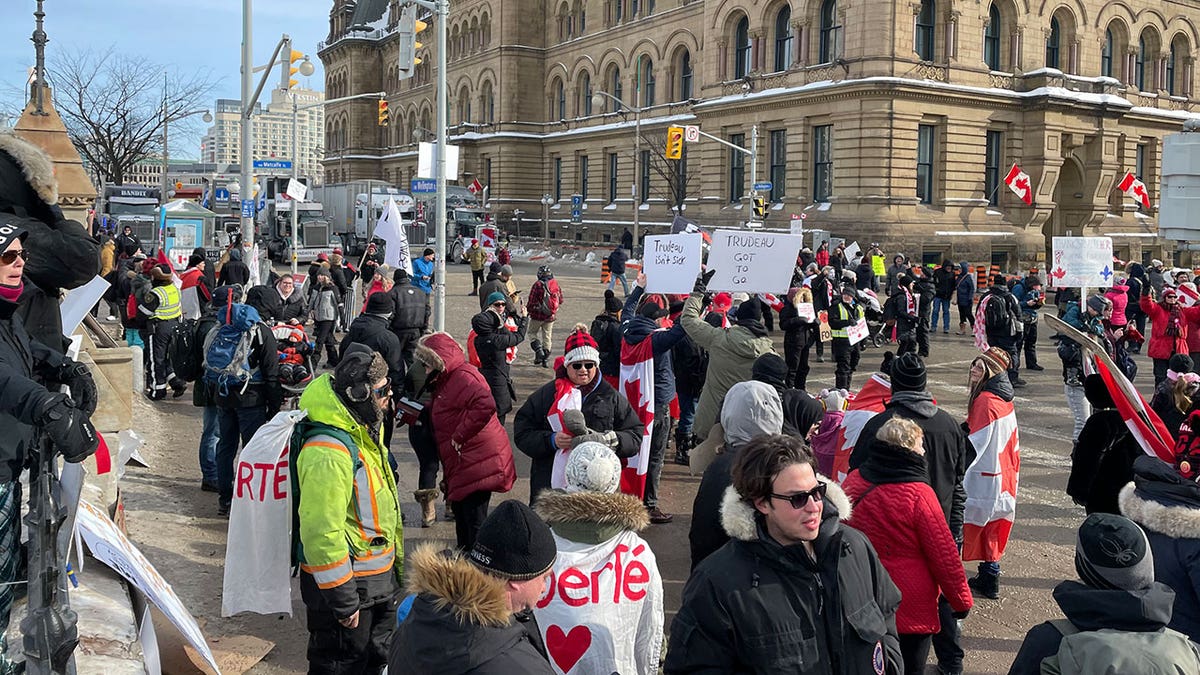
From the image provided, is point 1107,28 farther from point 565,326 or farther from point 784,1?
point 565,326

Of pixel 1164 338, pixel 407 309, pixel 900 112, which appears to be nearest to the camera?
pixel 407 309

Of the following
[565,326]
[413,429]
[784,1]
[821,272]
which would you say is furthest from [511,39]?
[413,429]

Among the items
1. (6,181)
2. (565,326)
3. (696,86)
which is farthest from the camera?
(696,86)

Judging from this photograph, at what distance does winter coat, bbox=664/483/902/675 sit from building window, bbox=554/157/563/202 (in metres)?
61.0

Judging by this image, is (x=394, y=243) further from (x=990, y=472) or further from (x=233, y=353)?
(x=990, y=472)

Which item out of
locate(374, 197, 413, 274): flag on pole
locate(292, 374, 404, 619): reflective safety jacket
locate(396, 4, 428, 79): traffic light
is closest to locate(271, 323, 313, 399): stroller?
locate(292, 374, 404, 619): reflective safety jacket

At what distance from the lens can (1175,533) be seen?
3965mm

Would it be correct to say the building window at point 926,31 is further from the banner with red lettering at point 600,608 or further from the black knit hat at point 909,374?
the banner with red lettering at point 600,608

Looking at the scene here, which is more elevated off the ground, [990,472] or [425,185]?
[425,185]

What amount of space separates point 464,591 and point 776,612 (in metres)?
1.02

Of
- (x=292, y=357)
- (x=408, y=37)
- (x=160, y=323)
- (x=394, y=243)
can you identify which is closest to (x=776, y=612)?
(x=292, y=357)

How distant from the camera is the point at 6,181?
4.19 metres

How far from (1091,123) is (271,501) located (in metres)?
43.4

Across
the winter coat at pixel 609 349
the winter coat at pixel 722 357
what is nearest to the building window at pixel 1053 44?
the winter coat at pixel 609 349
